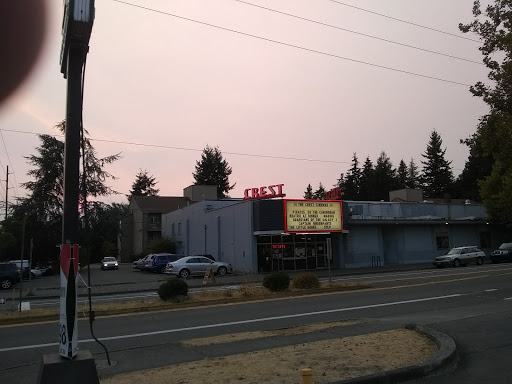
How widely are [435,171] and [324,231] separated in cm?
7314

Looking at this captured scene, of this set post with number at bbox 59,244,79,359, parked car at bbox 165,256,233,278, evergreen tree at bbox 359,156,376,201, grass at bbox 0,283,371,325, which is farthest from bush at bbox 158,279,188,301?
evergreen tree at bbox 359,156,376,201

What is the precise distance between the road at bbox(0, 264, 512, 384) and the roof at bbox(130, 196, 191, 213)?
177 feet

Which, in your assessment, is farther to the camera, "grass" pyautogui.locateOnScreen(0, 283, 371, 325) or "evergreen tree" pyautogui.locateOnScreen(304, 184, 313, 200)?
"evergreen tree" pyautogui.locateOnScreen(304, 184, 313, 200)

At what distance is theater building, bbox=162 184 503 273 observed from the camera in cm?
3481

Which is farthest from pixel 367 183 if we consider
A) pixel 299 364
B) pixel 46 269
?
pixel 299 364

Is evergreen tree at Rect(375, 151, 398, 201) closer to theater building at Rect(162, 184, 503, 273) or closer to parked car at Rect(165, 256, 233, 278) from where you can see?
theater building at Rect(162, 184, 503, 273)

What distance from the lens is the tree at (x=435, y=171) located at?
99.1 metres

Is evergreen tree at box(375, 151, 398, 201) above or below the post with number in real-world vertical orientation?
above

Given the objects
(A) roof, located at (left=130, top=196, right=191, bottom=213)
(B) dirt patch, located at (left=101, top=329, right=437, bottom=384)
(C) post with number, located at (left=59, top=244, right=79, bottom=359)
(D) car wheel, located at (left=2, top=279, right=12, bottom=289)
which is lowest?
(D) car wheel, located at (left=2, top=279, right=12, bottom=289)

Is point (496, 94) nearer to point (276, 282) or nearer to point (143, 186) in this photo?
point (276, 282)

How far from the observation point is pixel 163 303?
16.0 metres

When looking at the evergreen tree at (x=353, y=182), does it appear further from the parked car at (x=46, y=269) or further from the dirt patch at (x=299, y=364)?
the dirt patch at (x=299, y=364)

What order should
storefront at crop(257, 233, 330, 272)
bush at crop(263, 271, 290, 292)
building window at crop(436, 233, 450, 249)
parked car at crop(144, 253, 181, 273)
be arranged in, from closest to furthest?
bush at crop(263, 271, 290, 292) < storefront at crop(257, 233, 330, 272) < parked car at crop(144, 253, 181, 273) < building window at crop(436, 233, 450, 249)

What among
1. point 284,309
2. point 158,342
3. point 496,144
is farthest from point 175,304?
point 496,144
